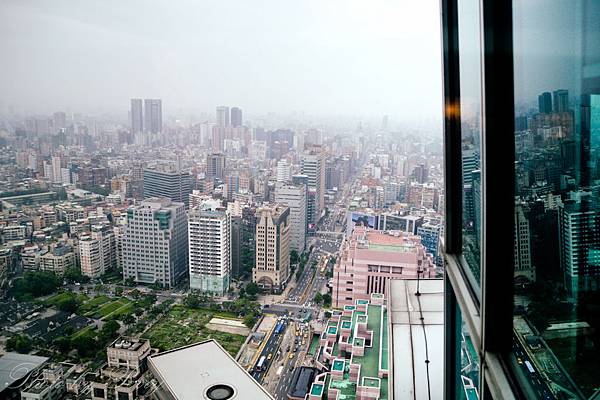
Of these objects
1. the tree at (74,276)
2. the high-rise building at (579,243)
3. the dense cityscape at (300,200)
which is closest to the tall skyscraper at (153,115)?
the dense cityscape at (300,200)

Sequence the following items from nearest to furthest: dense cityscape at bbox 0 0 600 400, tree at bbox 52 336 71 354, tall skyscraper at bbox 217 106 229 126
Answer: dense cityscape at bbox 0 0 600 400 < tree at bbox 52 336 71 354 < tall skyscraper at bbox 217 106 229 126

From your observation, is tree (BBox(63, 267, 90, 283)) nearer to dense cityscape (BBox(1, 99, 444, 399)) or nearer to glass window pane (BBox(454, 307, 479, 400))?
dense cityscape (BBox(1, 99, 444, 399))

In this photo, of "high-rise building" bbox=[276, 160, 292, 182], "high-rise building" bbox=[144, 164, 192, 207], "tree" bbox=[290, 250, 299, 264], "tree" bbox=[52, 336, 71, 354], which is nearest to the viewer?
"tree" bbox=[52, 336, 71, 354]

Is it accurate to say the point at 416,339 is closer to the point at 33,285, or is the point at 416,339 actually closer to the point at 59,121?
the point at 33,285

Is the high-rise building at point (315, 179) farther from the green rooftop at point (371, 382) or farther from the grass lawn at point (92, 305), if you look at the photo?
the green rooftop at point (371, 382)

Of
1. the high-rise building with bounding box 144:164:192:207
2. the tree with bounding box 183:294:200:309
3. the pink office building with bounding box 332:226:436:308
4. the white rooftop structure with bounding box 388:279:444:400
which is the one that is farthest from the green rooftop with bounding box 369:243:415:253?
the high-rise building with bounding box 144:164:192:207

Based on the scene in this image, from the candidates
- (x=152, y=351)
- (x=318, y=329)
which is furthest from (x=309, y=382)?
(x=152, y=351)
